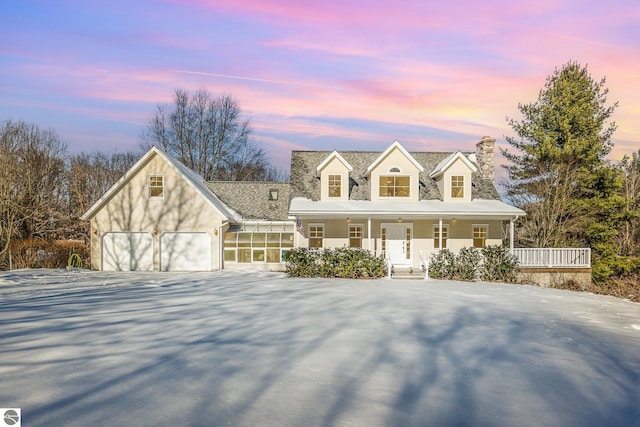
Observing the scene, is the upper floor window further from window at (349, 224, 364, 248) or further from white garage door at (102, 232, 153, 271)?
white garage door at (102, 232, 153, 271)

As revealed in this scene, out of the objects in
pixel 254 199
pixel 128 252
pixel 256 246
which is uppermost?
pixel 254 199

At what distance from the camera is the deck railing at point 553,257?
1975 centimetres

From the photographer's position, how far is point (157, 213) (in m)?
21.9

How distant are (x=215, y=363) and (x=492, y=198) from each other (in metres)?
20.7

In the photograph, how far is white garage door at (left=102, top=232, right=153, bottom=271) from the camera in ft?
71.5

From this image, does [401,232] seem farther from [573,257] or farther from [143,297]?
→ [143,297]

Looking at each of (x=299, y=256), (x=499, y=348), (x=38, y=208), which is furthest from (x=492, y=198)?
(x=38, y=208)

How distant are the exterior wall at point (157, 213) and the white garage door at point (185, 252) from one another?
0.27 m

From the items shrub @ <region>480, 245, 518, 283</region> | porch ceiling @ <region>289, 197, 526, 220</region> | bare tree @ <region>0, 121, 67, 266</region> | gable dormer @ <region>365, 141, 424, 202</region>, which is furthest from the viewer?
bare tree @ <region>0, 121, 67, 266</region>

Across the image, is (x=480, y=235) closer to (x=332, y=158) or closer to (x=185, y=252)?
(x=332, y=158)

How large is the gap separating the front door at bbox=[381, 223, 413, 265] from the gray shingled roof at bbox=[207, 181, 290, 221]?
18.6 feet

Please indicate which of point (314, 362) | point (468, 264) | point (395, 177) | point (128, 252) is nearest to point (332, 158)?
point (395, 177)

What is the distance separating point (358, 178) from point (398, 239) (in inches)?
164

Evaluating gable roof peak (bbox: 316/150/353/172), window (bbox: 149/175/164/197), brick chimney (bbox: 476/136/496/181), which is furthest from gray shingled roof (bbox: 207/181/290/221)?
brick chimney (bbox: 476/136/496/181)
